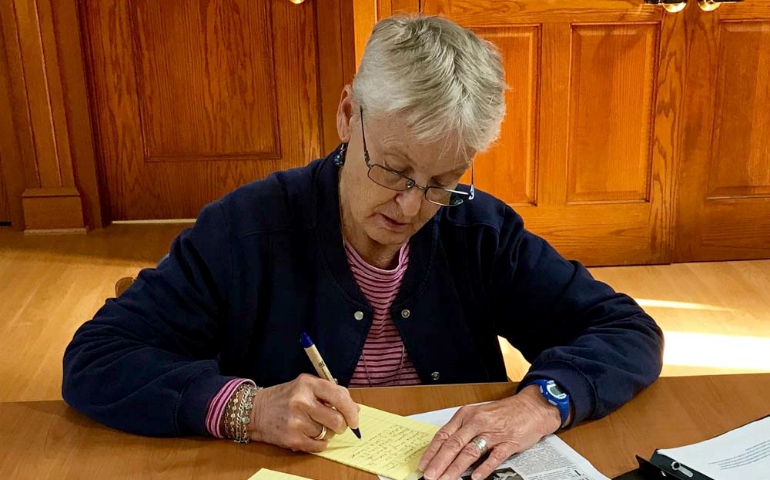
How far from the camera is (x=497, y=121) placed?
1.24 m

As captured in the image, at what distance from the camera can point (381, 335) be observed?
1.45 m

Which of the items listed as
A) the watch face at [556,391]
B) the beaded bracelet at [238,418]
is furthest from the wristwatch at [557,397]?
the beaded bracelet at [238,418]

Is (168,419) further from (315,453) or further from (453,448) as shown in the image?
(453,448)

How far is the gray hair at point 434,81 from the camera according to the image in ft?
3.84

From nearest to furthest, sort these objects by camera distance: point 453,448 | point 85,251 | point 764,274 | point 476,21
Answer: point 453,448, point 476,21, point 764,274, point 85,251

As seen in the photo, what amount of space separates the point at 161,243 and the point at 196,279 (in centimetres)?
260

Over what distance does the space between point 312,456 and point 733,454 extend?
533mm

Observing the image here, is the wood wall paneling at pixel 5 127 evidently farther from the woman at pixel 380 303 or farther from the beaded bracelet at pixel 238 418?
the beaded bracelet at pixel 238 418

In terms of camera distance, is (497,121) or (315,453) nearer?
(315,453)

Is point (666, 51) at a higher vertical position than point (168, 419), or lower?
higher

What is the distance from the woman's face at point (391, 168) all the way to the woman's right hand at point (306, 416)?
304mm

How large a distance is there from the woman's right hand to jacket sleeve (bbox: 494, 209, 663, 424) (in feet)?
0.97

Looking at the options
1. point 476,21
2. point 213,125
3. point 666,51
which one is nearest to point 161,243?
point 213,125

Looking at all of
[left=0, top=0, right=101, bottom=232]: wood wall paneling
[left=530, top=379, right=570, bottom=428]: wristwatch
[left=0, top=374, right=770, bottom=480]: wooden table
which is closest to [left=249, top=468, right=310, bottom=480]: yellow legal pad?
[left=0, top=374, right=770, bottom=480]: wooden table
